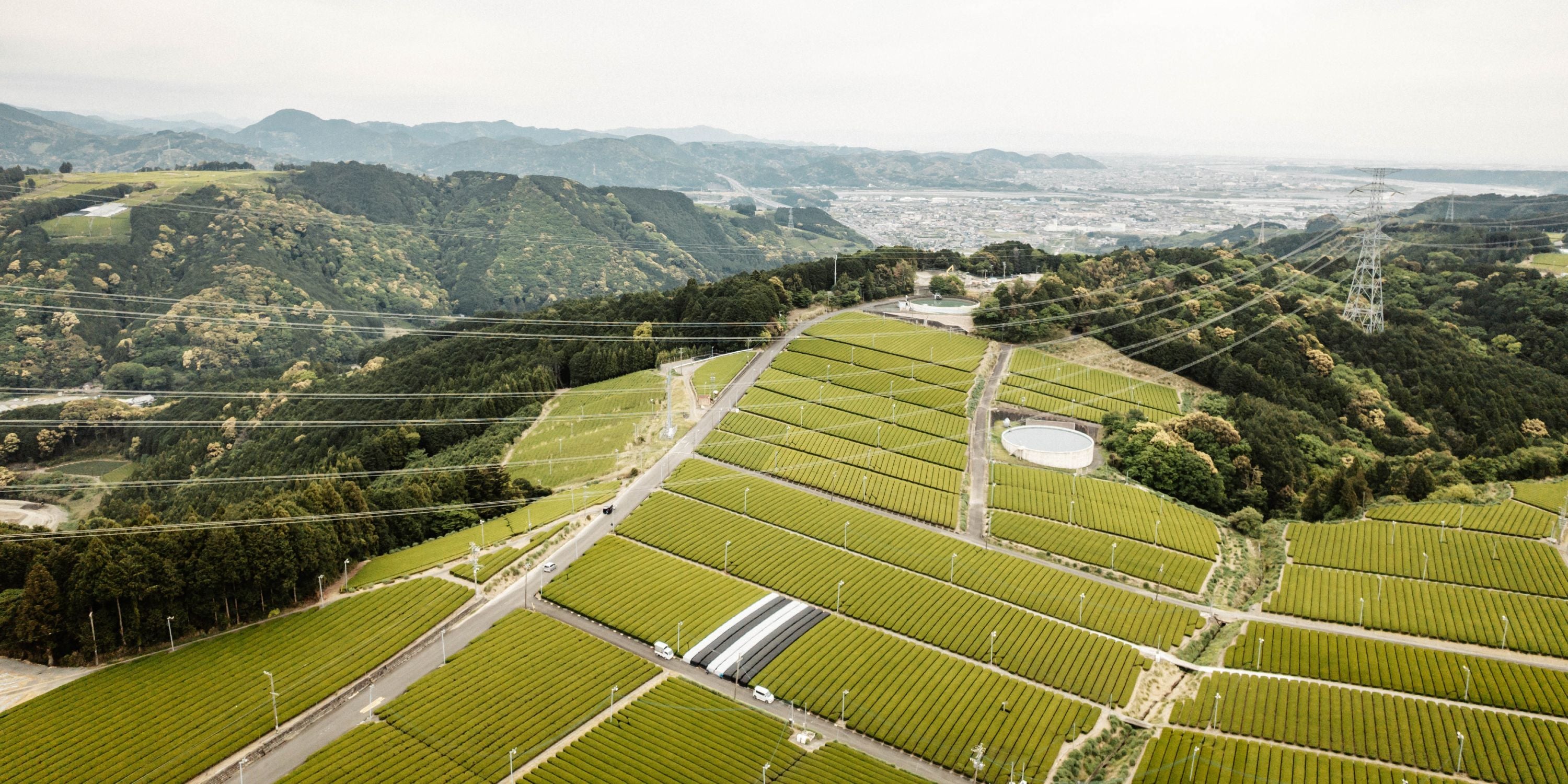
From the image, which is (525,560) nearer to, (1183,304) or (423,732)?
(423,732)

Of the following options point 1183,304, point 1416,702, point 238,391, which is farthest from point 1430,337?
point 238,391

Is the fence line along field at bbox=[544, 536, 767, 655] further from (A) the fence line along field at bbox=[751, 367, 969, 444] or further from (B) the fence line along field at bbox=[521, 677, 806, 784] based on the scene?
(A) the fence line along field at bbox=[751, 367, 969, 444]

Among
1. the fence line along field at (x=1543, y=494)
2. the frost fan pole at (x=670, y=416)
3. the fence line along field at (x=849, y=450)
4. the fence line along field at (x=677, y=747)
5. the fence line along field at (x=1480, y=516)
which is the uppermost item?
the frost fan pole at (x=670, y=416)

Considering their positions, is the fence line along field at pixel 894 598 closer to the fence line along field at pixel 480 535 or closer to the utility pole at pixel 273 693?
the fence line along field at pixel 480 535

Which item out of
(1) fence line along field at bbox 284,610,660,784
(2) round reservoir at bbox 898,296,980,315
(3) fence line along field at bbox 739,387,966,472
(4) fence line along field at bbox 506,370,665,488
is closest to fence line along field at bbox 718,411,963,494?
(3) fence line along field at bbox 739,387,966,472

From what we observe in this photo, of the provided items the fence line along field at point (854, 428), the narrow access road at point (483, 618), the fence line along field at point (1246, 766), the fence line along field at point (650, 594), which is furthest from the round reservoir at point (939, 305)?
the fence line along field at point (1246, 766)
